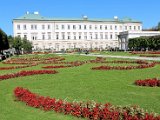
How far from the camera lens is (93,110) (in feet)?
24.0

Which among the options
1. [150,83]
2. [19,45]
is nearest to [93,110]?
[150,83]

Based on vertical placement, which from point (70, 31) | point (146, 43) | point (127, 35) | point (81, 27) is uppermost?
point (81, 27)

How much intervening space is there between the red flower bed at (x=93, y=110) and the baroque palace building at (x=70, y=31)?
90.1 metres

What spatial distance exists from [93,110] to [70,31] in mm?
98017

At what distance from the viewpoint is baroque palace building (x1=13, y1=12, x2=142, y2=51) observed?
327 ft

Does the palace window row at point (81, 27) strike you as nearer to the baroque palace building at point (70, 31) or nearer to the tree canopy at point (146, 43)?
the baroque palace building at point (70, 31)

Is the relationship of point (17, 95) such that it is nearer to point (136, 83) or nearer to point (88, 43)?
point (136, 83)

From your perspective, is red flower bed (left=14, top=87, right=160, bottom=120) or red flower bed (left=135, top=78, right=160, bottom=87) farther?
red flower bed (left=135, top=78, right=160, bottom=87)

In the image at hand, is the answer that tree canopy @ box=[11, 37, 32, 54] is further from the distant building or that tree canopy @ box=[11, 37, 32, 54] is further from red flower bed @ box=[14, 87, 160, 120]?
red flower bed @ box=[14, 87, 160, 120]

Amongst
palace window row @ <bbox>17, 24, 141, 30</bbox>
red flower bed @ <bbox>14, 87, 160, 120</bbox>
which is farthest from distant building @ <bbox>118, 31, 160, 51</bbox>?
red flower bed @ <bbox>14, 87, 160, 120</bbox>

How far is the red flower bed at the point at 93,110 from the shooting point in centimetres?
678

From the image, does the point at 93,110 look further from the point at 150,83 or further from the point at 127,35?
the point at 127,35

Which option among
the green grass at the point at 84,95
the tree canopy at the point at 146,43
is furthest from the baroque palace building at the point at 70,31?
the green grass at the point at 84,95

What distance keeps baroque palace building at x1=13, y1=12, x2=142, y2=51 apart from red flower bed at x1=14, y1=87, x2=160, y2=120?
90116mm
